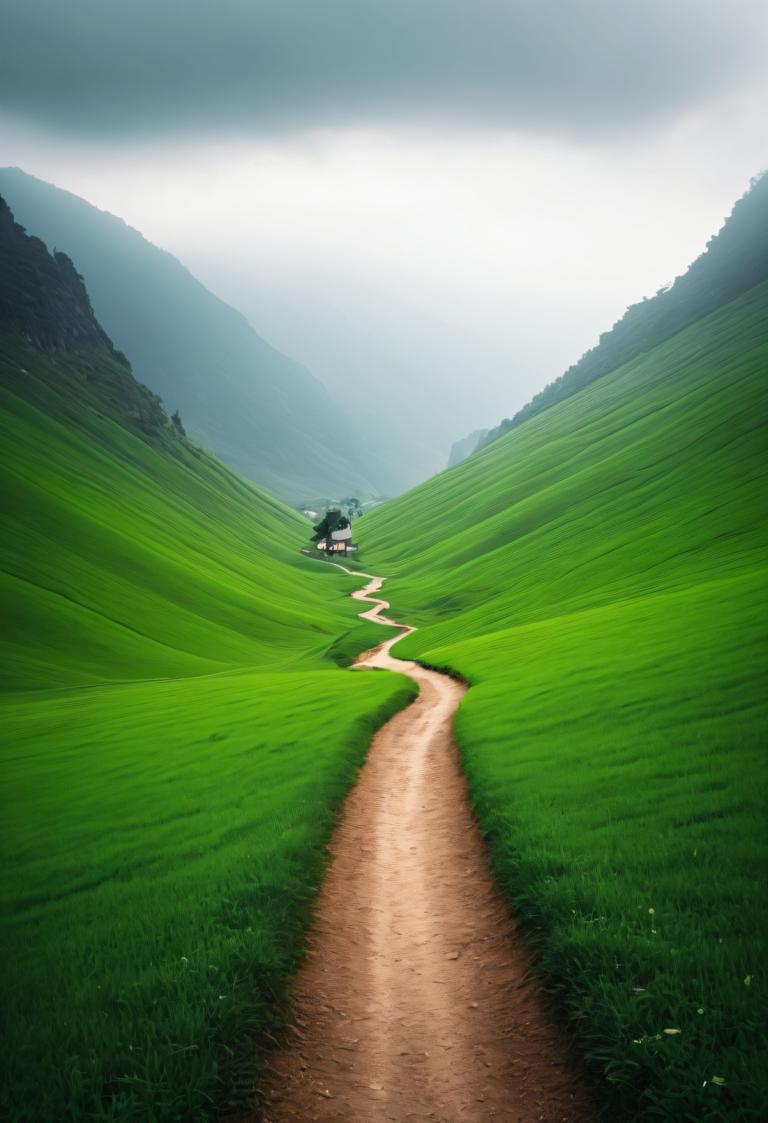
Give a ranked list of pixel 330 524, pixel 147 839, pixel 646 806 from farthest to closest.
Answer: pixel 330 524 < pixel 147 839 < pixel 646 806

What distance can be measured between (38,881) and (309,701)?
64.8 ft

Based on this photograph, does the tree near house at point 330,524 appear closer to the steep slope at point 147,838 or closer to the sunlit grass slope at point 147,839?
the steep slope at point 147,838

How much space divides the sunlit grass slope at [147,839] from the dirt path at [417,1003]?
83 centimetres

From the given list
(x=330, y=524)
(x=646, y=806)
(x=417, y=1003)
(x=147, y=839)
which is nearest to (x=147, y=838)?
(x=147, y=839)

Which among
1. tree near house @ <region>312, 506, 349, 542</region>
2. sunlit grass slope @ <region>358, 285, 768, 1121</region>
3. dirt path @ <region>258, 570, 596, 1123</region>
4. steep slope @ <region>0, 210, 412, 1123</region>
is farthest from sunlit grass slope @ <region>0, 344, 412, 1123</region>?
tree near house @ <region>312, 506, 349, 542</region>

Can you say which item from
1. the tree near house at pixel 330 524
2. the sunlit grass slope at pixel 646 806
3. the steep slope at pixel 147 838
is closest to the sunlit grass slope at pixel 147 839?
the steep slope at pixel 147 838

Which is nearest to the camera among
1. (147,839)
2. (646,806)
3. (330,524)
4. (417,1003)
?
(417,1003)

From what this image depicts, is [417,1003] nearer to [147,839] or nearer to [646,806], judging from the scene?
[646,806]

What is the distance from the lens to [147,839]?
17.5 metres

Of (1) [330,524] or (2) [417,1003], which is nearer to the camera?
(2) [417,1003]

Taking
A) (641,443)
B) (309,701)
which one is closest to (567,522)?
(641,443)

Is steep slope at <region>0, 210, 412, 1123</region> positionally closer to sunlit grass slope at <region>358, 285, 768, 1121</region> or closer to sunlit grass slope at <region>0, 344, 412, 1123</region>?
sunlit grass slope at <region>0, 344, 412, 1123</region>

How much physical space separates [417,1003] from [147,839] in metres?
10.2

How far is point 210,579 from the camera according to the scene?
102125mm
